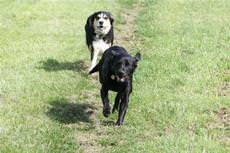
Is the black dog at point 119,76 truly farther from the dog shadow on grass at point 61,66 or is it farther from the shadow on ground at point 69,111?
the dog shadow on grass at point 61,66

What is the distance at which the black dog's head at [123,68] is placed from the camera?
11.0m

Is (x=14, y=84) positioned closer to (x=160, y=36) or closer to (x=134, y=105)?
Result: (x=134, y=105)

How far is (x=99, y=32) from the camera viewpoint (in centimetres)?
1573

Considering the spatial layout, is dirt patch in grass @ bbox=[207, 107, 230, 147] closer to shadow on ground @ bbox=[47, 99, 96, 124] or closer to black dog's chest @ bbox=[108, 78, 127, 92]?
black dog's chest @ bbox=[108, 78, 127, 92]

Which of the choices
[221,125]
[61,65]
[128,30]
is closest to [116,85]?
[221,125]

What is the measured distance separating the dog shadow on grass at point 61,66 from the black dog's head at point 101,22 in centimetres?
132

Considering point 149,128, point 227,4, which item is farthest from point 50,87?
point 227,4

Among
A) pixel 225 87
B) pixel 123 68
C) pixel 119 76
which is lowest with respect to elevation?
pixel 225 87

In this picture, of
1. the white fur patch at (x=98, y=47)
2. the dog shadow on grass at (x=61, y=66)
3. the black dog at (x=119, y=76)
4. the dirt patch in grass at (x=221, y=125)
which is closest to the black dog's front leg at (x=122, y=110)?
the black dog at (x=119, y=76)

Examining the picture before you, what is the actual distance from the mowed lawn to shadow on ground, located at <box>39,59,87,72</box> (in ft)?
0.10

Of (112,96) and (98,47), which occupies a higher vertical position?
(98,47)

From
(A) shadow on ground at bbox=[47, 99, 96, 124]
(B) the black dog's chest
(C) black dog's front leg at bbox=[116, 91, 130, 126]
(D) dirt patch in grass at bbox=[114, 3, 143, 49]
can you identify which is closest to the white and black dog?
(A) shadow on ground at bbox=[47, 99, 96, 124]

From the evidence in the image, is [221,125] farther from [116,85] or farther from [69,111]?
[69,111]

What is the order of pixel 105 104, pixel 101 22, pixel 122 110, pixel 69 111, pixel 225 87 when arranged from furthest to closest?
1. pixel 101 22
2. pixel 225 87
3. pixel 69 111
4. pixel 122 110
5. pixel 105 104
